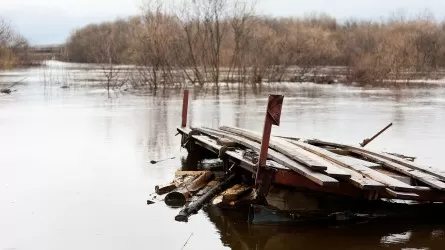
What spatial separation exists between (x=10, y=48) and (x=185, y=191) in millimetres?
69772

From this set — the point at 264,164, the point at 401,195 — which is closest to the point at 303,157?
the point at 264,164

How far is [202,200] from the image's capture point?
9.20 metres

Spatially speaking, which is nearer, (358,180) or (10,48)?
(358,180)

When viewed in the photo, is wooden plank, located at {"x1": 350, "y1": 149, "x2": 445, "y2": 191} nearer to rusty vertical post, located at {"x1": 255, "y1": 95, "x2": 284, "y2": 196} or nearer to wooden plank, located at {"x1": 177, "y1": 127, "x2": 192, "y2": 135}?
rusty vertical post, located at {"x1": 255, "y1": 95, "x2": 284, "y2": 196}

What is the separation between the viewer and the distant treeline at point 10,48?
2496 inches

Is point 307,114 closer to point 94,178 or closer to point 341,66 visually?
point 94,178

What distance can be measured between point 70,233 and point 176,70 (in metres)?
35.6

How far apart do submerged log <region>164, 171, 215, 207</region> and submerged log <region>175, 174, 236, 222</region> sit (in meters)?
0.36

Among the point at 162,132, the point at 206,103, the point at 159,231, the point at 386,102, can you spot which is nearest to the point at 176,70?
the point at 206,103

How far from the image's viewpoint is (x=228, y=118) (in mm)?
21094

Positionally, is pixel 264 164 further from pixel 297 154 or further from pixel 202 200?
pixel 202 200

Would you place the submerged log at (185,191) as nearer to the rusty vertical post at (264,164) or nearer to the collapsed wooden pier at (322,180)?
the collapsed wooden pier at (322,180)

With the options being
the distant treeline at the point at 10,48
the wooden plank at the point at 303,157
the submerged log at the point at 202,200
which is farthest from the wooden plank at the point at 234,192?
the distant treeline at the point at 10,48

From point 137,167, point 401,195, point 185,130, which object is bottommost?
point 137,167
